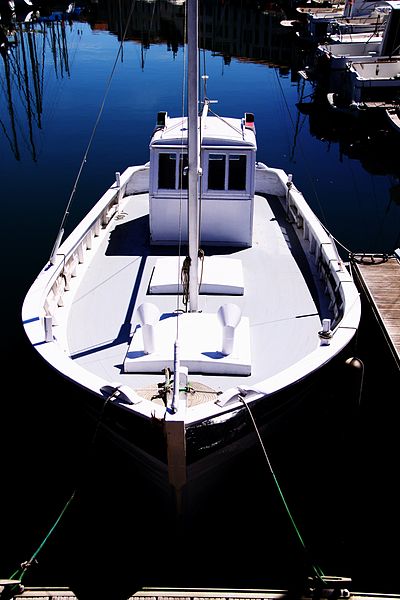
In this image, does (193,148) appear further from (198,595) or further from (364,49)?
(364,49)

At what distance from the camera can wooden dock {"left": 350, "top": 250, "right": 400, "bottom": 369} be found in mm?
12398

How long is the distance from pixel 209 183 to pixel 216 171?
275mm

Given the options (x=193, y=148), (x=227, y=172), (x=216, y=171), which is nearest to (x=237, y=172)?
(x=227, y=172)

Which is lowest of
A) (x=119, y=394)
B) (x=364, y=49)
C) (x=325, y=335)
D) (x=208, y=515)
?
(x=208, y=515)

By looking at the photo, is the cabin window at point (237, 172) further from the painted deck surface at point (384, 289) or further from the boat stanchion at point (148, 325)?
the boat stanchion at point (148, 325)

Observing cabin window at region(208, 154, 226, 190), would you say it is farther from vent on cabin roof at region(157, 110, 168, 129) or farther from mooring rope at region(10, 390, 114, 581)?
mooring rope at region(10, 390, 114, 581)

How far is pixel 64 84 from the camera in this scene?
140ft

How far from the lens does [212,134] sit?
12.5 meters

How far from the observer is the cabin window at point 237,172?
40.6 feet

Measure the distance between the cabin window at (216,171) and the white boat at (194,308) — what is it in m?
0.02

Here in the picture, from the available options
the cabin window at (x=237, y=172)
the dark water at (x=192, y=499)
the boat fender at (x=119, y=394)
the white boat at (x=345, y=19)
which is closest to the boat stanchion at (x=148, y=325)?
the boat fender at (x=119, y=394)

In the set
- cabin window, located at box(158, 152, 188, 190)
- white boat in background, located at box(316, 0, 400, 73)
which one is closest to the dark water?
cabin window, located at box(158, 152, 188, 190)

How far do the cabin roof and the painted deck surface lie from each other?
4199mm

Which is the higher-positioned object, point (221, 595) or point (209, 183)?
point (209, 183)
